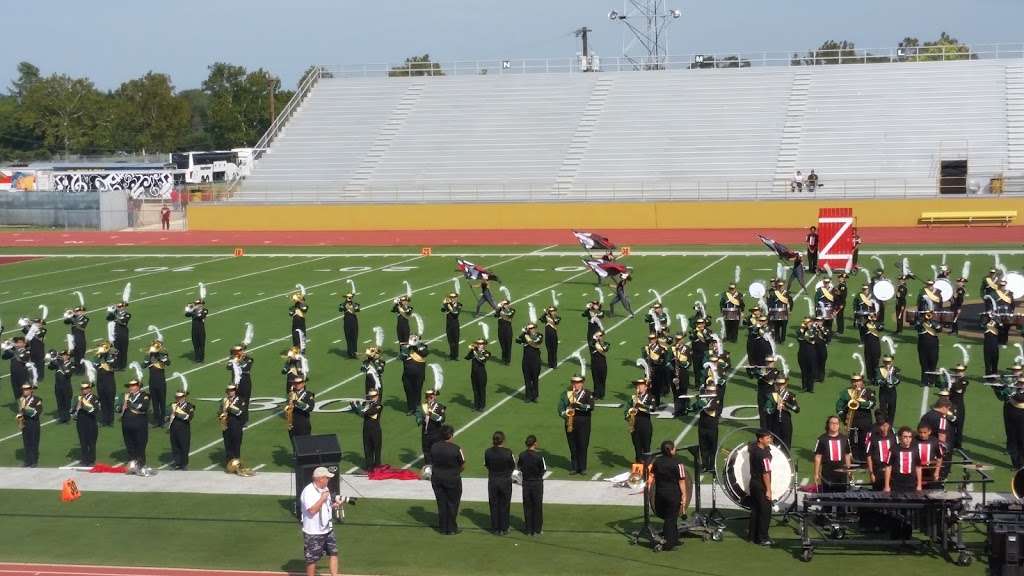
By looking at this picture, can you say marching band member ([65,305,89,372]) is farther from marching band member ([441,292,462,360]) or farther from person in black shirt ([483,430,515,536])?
person in black shirt ([483,430,515,536])

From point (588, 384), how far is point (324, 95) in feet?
136

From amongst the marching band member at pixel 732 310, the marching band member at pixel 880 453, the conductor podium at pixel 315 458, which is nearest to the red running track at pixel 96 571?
the conductor podium at pixel 315 458

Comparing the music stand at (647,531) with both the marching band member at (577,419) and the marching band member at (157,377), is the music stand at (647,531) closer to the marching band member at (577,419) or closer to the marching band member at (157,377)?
the marching band member at (577,419)

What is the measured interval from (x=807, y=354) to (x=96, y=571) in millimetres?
10551

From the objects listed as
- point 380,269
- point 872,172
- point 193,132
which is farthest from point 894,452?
point 193,132

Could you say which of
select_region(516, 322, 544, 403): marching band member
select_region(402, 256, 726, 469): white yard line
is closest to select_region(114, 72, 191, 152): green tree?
select_region(402, 256, 726, 469): white yard line

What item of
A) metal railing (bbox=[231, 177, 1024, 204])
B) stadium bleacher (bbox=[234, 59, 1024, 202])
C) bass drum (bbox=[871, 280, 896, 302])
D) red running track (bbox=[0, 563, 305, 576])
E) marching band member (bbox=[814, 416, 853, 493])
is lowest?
red running track (bbox=[0, 563, 305, 576])

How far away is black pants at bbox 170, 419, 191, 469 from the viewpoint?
15070mm

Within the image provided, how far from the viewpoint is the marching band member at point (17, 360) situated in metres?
19.0

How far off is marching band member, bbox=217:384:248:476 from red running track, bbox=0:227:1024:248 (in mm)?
25139

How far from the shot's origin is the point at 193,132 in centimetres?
10681

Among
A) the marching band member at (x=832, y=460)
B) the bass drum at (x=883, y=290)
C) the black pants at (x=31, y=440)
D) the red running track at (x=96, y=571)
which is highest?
the bass drum at (x=883, y=290)

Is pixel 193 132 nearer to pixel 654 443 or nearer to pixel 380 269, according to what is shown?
pixel 380 269

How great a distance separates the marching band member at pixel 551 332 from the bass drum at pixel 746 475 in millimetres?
8302
